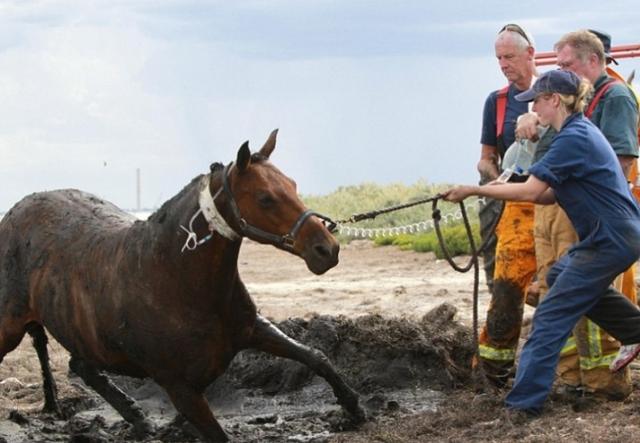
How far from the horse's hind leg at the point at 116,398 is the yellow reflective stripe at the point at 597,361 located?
2.81 m

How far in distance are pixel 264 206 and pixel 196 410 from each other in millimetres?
1302

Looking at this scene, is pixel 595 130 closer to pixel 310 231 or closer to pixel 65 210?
pixel 310 231

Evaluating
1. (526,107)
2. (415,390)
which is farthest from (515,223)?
(415,390)

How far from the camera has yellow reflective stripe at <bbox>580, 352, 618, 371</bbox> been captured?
8.73 meters

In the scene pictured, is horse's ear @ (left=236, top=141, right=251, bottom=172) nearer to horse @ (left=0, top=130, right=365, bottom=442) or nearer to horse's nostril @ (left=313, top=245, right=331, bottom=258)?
horse @ (left=0, top=130, right=365, bottom=442)

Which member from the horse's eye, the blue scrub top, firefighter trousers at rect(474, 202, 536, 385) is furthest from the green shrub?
the horse's eye

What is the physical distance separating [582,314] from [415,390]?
7.09ft

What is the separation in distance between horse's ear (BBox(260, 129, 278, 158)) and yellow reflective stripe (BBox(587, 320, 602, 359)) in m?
2.32

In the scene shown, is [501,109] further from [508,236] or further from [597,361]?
[597,361]

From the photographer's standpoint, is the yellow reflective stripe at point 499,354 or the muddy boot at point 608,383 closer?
the muddy boot at point 608,383

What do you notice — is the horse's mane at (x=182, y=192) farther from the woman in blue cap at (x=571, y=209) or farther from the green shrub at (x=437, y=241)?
the green shrub at (x=437, y=241)

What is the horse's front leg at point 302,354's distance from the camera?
8531 mm

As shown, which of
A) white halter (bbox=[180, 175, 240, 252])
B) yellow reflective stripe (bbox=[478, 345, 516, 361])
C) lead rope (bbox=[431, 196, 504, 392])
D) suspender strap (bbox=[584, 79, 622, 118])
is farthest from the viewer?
yellow reflective stripe (bbox=[478, 345, 516, 361])

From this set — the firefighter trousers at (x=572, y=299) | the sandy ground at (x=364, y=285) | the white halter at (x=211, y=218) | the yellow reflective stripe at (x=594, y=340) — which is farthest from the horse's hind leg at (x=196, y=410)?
the sandy ground at (x=364, y=285)
